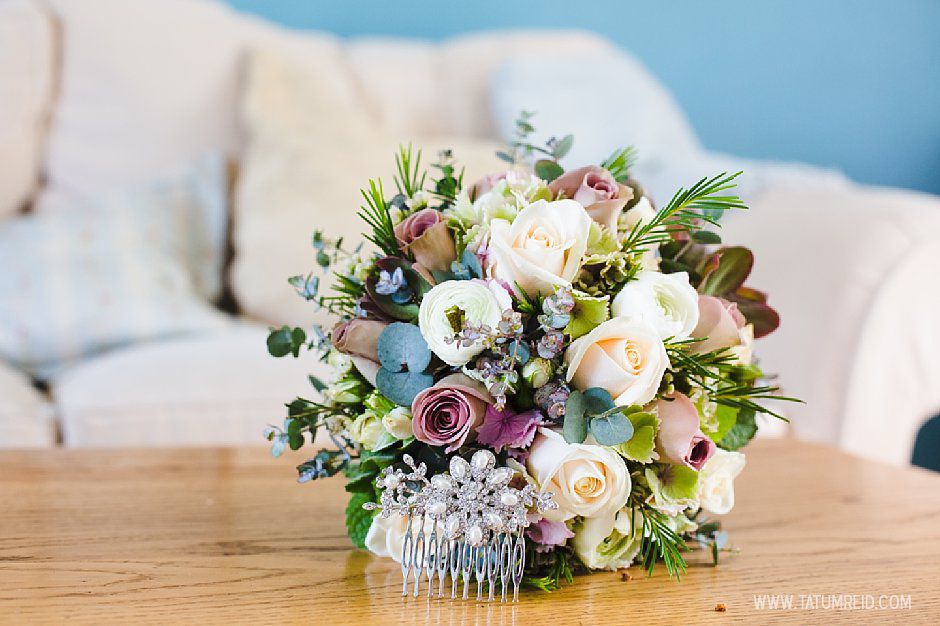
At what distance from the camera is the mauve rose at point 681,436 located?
0.58 m

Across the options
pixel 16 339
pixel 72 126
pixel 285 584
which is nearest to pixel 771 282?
pixel 285 584

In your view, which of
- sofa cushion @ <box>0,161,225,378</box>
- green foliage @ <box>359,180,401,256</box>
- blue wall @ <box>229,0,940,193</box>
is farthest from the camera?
blue wall @ <box>229,0,940,193</box>

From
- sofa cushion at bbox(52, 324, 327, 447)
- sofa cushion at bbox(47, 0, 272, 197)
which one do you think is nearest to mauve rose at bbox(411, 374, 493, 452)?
sofa cushion at bbox(52, 324, 327, 447)

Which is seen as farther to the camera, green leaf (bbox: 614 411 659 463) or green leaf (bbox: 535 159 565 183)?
green leaf (bbox: 535 159 565 183)

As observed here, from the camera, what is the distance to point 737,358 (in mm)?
622

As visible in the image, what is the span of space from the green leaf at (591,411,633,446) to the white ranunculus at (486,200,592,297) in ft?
0.29

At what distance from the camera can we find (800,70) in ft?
8.92

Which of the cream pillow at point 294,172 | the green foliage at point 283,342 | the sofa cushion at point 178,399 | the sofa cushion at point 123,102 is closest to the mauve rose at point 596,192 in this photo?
the green foliage at point 283,342

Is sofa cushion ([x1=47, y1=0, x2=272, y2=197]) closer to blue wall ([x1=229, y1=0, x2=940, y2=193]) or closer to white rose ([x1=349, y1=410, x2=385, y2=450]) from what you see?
blue wall ([x1=229, y1=0, x2=940, y2=193])

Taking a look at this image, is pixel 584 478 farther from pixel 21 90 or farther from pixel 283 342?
pixel 21 90

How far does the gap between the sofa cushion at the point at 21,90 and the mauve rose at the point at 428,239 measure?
149cm

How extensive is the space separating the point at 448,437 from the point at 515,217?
0.16 metres

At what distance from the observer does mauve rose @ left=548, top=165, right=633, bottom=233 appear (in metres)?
0.61

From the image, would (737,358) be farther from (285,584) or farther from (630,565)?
(285,584)
